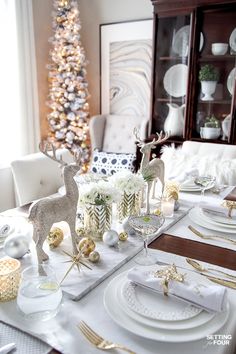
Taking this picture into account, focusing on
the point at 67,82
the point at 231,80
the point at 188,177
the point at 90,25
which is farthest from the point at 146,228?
the point at 90,25

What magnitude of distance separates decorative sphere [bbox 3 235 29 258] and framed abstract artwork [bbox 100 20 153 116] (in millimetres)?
2901

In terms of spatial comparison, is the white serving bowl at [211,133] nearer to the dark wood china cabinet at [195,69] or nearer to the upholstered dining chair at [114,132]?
the dark wood china cabinet at [195,69]

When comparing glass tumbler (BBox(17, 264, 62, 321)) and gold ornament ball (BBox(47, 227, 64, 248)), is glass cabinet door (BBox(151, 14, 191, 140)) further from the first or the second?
glass tumbler (BBox(17, 264, 62, 321))

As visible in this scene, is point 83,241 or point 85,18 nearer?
point 83,241

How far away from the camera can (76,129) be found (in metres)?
3.66

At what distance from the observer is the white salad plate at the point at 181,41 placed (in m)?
3.10

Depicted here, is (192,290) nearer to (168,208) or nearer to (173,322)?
(173,322)

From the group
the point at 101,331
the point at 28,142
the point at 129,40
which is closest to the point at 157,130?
the point at 129,40

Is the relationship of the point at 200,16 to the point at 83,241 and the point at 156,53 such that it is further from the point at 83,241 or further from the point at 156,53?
the point at 83,241

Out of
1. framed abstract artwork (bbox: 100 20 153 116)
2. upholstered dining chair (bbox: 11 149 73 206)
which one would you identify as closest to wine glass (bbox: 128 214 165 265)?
upholstered dining chair (bbox: 11 149 73 206)

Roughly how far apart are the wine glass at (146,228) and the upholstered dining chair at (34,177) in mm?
925

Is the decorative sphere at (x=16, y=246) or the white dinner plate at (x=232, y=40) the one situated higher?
the white dinner plate at (x=232, y=40)

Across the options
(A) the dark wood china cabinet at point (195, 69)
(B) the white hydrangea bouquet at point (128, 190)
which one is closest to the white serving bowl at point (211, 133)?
(A) the dark wood china cabinet at point (195, 69)

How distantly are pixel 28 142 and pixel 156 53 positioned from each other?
1.61 meters
